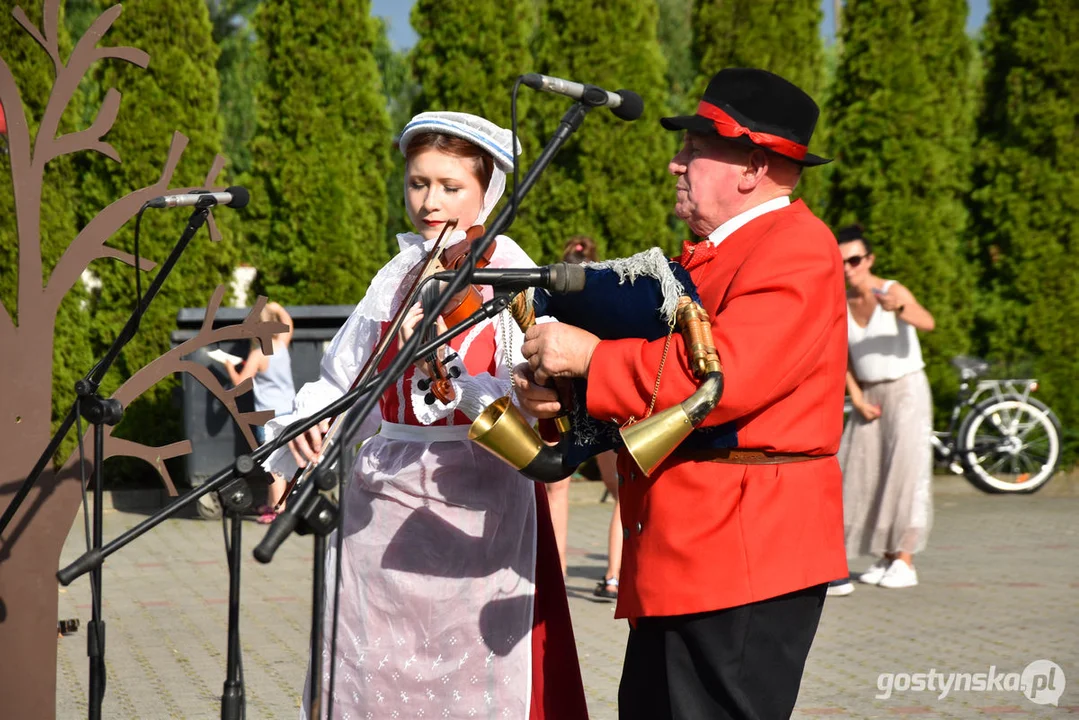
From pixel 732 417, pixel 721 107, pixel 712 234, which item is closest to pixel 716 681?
pixel 732 417

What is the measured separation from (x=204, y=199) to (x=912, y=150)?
893cm

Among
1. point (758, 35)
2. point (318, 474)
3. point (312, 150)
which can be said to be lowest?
point (318, 474)

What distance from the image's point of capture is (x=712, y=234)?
9.20 ft

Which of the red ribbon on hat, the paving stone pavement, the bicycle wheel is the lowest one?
the paving stone pavement

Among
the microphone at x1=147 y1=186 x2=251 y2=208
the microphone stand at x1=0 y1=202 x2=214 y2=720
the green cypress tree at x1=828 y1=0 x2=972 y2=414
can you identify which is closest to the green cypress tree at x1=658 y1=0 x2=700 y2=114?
the green cypress tree at x1=828 y1=0 x2=972 y2=414

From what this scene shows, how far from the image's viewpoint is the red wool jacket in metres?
2.52

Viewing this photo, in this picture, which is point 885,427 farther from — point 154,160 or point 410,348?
point 154,160

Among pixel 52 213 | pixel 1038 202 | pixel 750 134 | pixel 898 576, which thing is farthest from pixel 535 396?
pixel 1038 202

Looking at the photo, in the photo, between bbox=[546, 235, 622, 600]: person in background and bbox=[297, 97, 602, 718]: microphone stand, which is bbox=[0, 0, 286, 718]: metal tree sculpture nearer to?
bbox=[297, 97, 602, 718]: microphone stand

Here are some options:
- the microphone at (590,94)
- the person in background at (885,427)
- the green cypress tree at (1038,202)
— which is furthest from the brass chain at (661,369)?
the green cypress tree at (1038,202)

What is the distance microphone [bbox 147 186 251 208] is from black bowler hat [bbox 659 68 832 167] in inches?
47.1

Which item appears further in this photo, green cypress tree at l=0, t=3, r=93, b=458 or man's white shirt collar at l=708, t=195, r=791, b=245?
green cypress tree at l=0, t=3, r=93, b=458

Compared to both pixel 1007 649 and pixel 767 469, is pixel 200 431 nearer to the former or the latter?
pixel 1007 649

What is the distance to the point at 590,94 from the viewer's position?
2.54 m
